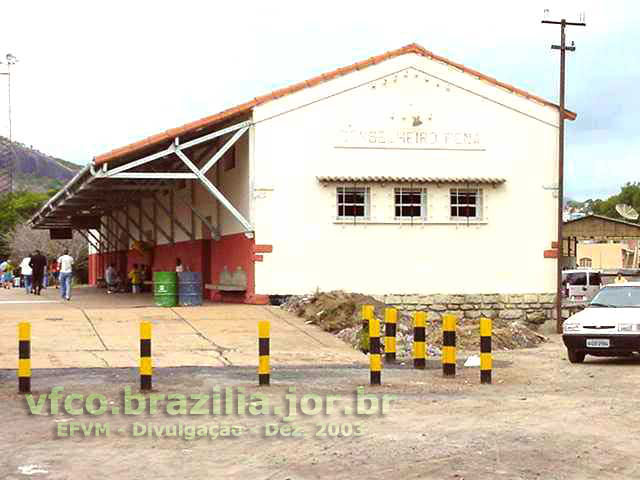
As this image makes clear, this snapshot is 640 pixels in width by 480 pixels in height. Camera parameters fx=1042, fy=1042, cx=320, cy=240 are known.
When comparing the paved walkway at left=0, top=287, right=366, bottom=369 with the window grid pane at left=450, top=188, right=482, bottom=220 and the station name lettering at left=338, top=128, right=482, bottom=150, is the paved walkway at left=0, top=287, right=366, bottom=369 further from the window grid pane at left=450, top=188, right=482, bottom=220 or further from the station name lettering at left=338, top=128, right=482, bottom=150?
the window grid pane at left=450, top=188, right=482, bottom=220

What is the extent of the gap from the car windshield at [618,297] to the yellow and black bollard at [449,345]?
467 centimetres

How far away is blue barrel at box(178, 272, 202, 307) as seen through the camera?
25.5m

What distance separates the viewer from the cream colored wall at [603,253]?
73875 millimetres

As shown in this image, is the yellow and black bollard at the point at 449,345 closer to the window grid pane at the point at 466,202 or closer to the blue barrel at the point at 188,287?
the blue barrel at the point at 188,287

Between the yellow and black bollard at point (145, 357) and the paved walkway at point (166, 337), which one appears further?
the paved walkway at point (166, 337)

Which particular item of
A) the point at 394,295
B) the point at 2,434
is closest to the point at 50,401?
the point at 2,434

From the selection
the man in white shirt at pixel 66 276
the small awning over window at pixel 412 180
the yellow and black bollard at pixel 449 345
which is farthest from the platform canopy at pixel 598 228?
the yellow and black bollard at pixel 449 345

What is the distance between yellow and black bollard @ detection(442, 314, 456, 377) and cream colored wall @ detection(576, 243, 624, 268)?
61.3 meters

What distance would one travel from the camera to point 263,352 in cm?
1323

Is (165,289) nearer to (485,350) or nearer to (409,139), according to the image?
(409,139)

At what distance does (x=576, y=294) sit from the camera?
3388 cm

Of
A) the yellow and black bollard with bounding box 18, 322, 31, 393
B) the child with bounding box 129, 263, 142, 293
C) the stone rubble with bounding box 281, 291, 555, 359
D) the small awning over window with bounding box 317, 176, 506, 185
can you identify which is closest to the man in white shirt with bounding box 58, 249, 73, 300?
the child with bounding box 129, 263, 142, 293

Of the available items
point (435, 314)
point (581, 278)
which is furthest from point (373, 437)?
point (581, 278)

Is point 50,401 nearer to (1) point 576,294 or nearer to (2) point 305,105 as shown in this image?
(2) point 305,105
